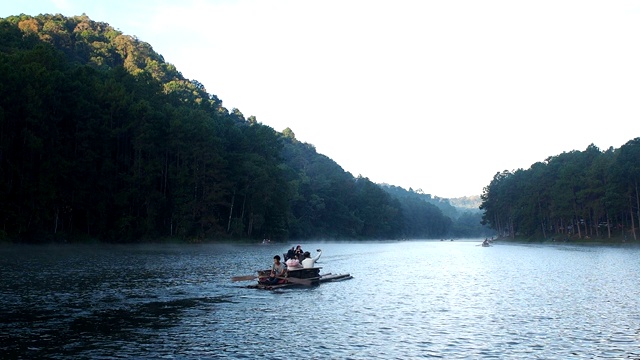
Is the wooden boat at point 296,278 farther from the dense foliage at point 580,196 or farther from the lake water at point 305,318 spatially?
the dense foliage at point 580,196

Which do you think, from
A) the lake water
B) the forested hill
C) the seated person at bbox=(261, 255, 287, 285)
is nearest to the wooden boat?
the seated person at bbox=(261, 255, 287, 285)

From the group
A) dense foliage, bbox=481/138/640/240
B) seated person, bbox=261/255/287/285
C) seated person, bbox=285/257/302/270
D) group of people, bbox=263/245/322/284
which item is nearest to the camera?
seated person, bbox=261/255/287/285

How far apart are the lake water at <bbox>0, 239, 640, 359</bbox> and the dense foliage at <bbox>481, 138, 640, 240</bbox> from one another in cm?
8264

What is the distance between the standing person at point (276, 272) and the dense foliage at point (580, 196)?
96.4m

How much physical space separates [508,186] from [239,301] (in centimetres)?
17632

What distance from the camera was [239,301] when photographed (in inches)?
1117

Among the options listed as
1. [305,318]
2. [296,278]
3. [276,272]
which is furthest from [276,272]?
[305,318]

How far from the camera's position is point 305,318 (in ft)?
78.9

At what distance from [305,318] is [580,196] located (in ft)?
385

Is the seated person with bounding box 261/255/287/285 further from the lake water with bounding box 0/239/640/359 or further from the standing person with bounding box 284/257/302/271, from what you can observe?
the lake water with bounding box 0/239/640/359

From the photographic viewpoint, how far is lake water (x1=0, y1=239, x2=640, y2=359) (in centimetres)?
1762

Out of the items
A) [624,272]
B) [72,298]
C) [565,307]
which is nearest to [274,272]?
[72,298]

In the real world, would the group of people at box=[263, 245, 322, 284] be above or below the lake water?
above

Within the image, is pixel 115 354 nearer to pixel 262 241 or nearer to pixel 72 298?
pixel 72 298
